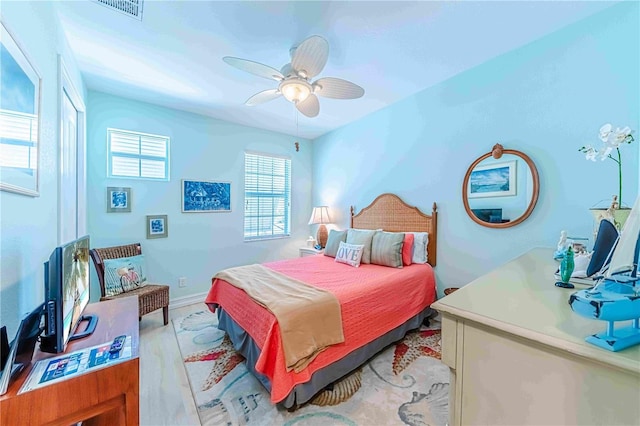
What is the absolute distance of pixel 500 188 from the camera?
7.89 feet

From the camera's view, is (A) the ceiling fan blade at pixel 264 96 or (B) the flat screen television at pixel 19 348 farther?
(A) the ceiling fan blade at pixel 264 96

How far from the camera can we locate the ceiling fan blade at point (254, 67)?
1.76 meters

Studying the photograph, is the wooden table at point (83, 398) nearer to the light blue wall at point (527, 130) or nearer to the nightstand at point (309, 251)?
the light blue wall at point (527, 130)

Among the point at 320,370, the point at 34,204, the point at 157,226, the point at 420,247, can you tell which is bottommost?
the point at 320,370

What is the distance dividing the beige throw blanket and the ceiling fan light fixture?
5.18 ft

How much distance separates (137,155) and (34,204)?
2.15 meters

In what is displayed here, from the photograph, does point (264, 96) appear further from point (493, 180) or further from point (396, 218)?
point (493, 180)

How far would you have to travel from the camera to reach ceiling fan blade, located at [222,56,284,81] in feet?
5.77

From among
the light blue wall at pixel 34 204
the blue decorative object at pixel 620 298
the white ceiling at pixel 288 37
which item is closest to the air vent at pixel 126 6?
the white ceiling at pixel 288 37

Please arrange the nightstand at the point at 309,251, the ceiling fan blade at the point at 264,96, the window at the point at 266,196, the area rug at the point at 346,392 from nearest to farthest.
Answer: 1. the area rug at the point at 346,392
2. the ceiling fan blade at the point at 264,96
3. the nightstand at the point at 309,251
4. the window at the point at 266,196

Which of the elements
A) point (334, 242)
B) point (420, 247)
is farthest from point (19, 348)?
point (420, 247)

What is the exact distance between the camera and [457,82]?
265 centimetres

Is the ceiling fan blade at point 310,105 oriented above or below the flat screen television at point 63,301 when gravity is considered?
above

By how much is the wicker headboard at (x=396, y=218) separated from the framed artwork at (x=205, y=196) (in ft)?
6.42
